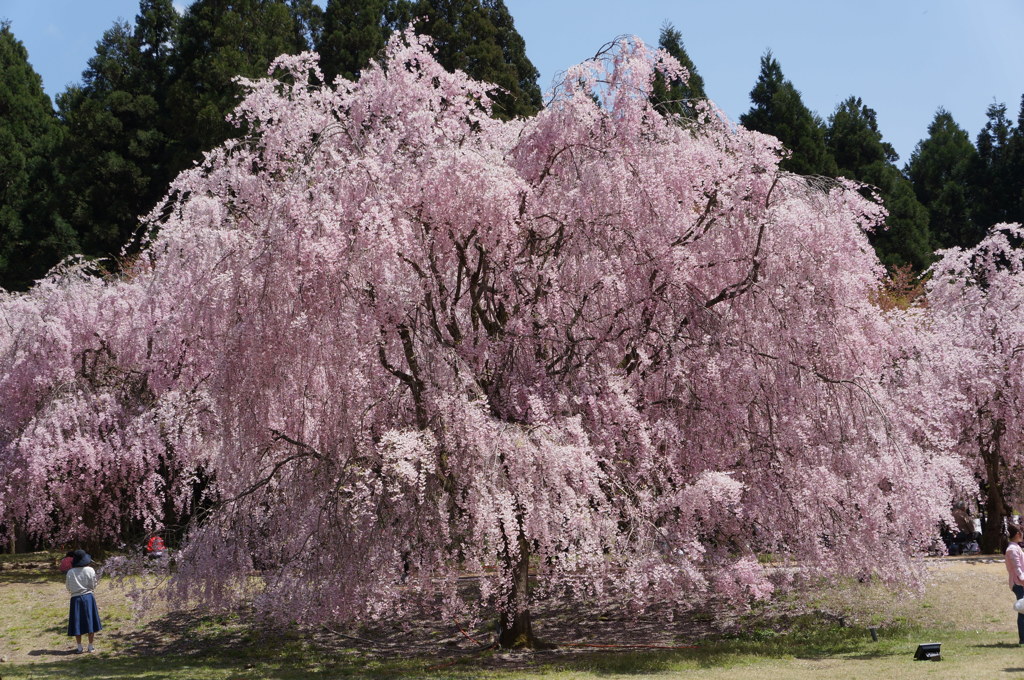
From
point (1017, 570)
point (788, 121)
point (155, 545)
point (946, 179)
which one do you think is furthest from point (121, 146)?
point (946, 179)

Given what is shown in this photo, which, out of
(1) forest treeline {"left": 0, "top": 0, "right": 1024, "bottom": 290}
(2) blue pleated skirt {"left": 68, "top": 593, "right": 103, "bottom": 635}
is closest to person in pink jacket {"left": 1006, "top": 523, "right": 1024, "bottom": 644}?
(2) blue pleated skirt {"left": 68, "top": 593, "right": 103, "bottom": 635}

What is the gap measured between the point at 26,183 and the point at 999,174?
42.6 meters

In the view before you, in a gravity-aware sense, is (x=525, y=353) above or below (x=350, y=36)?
below

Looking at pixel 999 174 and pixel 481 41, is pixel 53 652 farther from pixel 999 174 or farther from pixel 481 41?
pixel 999 174

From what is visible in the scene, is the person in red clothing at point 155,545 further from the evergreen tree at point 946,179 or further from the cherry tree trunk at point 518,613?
the evergreen tree at point 946,179

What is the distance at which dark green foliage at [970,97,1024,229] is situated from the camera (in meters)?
48.6

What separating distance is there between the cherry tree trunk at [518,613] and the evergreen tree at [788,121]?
32.2 metres

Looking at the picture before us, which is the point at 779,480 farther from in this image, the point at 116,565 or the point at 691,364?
the point at 116,565

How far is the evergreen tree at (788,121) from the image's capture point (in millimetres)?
43944

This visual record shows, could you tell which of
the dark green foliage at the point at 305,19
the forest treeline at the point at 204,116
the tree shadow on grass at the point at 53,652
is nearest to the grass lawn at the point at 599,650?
the tree shadow on grass at the point at 53,652

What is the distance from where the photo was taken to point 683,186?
13.4 meters

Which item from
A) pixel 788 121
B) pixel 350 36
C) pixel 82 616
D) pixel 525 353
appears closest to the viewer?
pixel 525 353

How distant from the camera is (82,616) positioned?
1571 cm

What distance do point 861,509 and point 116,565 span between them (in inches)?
390
